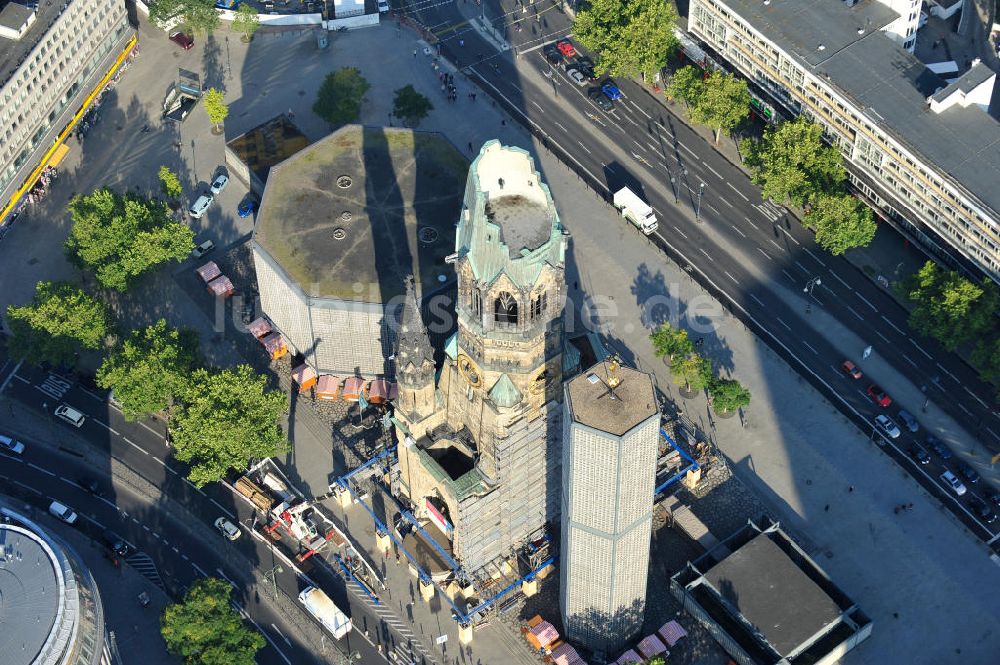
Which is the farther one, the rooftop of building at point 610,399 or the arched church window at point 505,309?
the arched church window at point 505,309

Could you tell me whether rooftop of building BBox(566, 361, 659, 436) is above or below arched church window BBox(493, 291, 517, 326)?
below

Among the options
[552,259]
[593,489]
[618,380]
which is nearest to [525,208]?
[552,259]

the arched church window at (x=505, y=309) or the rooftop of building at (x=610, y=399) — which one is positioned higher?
the arched church window at (x=505, y=309)

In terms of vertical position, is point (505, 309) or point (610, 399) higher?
point (505, 309)

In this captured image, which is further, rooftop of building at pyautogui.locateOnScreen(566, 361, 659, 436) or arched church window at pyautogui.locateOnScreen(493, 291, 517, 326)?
arched church window at pyautogui.locateOnScreen(493, 291, 517, 326)

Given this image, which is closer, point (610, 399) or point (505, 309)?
point (610, 399)
